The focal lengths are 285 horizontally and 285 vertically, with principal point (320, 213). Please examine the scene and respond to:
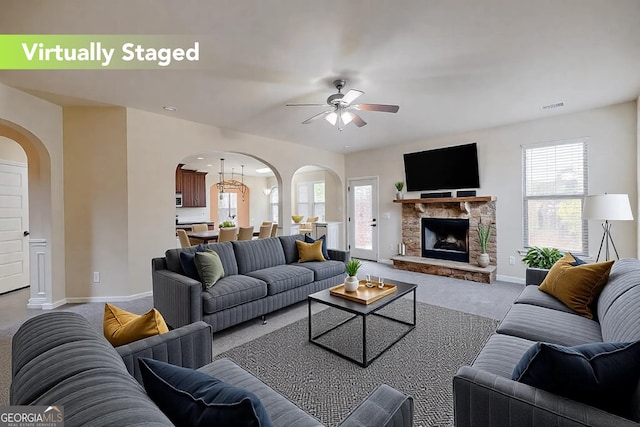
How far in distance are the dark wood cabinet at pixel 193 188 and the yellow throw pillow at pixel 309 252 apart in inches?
238

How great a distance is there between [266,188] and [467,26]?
964 centimetres

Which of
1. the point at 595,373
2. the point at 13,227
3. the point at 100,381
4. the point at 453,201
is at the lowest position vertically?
the point at 595,373

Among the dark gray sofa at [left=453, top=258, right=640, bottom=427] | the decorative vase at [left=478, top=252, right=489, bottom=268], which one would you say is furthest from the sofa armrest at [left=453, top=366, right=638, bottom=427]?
the decorative vase at [left=478, top=252, right=489, bottom=268]

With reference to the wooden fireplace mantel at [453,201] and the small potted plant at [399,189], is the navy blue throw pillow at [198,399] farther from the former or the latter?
the small potted plant at [399,189]

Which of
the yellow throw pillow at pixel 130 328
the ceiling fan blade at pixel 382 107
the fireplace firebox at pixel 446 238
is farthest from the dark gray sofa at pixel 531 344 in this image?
the fireplace firebox at pixel 446 238

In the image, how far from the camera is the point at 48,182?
3.65 metres

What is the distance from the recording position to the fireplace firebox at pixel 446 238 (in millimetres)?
5336

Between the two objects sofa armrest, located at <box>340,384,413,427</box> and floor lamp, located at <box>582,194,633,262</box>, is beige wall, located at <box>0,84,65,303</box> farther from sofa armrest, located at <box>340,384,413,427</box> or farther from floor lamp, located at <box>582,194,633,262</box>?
floor lamp, located at <box>582,194,633,262</box>

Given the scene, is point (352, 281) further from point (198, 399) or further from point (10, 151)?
point (10, 151)

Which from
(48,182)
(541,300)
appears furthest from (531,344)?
(48,182)

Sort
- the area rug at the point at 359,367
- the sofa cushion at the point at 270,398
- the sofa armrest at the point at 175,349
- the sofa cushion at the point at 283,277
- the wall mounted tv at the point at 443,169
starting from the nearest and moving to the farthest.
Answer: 1. the sofa cushion at the point at 270,398
2. the sofa armrest at the point at 175,349
3. the area rug at the point at 359,367
4. the sofa cushion at the point at 283,277
5. the wall mounted tv at the point at 443,169

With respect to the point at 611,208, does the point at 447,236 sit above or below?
below

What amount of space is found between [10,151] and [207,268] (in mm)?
4222

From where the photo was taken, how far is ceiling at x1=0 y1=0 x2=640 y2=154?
1.96 m
